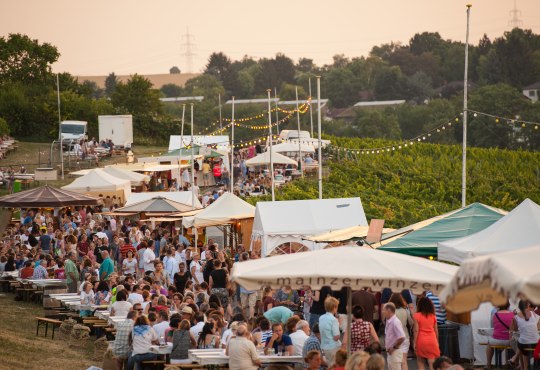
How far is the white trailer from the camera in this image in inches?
2933

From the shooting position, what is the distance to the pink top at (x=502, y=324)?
53.6 feet

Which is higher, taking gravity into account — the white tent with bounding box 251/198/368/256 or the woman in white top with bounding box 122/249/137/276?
the white tent with bounding box 251/198/368/256

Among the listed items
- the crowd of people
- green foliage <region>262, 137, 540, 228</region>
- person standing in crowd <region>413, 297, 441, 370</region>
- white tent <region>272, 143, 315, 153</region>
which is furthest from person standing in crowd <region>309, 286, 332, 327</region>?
white tent <region>272, 143, 315, 153</region>

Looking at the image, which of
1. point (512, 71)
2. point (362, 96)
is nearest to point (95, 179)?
point (512, 71)

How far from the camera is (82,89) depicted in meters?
102

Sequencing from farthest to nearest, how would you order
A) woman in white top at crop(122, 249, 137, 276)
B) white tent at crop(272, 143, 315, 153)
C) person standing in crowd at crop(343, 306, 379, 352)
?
1. white tent at crop(272, 143, 315, 153)
2. woman in white top at crop(122, 249, 137, 276)
3. person standing in crowd at crop(343, 306, 379, 352)

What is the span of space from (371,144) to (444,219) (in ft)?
169

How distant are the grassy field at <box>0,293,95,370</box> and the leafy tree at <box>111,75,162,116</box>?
83.1 metres

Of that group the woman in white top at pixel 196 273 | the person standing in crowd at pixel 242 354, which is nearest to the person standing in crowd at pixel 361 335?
the person standing in crowd at pixel 242 354

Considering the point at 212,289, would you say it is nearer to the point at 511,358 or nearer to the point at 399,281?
the point at 511,358

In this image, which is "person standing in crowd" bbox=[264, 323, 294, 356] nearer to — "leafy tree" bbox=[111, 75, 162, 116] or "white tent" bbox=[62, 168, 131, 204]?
"white tent" bbox=[62, 168, 131, 204]

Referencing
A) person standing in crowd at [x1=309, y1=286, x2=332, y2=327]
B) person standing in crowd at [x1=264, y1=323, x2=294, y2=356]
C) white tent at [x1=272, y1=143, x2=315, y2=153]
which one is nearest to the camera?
person standing in crowd at [x1=264, y1=323, x2=294, y2=356]

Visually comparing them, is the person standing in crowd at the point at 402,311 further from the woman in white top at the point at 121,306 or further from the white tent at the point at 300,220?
the white tent at the point at 300,220

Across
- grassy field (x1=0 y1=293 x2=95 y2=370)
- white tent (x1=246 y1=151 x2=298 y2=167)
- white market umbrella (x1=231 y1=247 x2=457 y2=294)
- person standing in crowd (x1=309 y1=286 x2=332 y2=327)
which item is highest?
white market umbrella (x1=231 y1=247 x2=457 y2=294)
